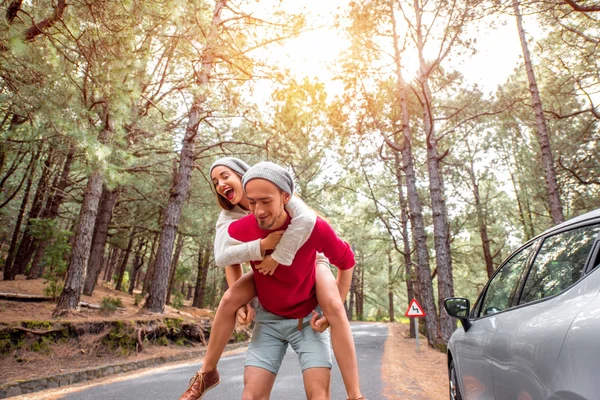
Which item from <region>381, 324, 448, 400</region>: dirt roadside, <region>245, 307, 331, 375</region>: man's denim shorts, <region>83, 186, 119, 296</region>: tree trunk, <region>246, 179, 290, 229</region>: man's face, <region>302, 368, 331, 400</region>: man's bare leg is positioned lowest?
<region>381, 324, 448, 400</region>: dirt roadside

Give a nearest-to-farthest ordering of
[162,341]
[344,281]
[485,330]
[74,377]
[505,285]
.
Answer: [344,281]
[485,330]
[505,285]
[74,377]
[162,341]

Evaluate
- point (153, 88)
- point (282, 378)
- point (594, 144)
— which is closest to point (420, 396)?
point (282, 378)

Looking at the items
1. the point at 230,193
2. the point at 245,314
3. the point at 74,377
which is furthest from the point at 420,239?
the point at 245,314

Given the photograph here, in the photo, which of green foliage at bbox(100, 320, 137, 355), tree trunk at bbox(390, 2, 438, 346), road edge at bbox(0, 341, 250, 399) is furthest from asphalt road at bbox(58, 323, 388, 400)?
tree trunk at bbox(390, 2, 438, 346)

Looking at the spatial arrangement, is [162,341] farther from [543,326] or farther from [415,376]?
[543,326]

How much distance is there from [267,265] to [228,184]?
689mm

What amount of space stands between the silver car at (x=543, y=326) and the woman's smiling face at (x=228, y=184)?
6.11 ft

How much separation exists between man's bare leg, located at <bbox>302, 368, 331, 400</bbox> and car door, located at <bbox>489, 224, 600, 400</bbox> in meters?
0.95

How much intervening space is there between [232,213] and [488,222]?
2136cm

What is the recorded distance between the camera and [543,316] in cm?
180

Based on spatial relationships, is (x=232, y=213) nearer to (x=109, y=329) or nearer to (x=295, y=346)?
(x=295, y=346)

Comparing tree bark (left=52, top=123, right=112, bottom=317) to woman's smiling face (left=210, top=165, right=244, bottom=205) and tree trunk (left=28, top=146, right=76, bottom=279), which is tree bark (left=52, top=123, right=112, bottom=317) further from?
woman's smiling face (left=210, top=165, right=244, bottom=205)

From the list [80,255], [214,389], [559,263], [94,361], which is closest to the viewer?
[559,263]

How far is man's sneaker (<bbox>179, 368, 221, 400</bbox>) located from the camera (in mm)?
2327
